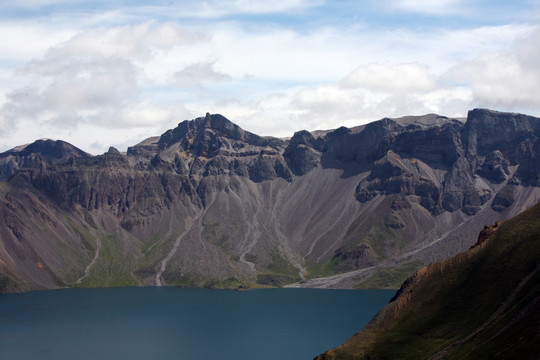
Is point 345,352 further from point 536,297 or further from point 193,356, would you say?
point 193,356

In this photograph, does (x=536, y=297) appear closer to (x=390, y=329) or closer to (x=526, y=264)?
(x=526, y=264)

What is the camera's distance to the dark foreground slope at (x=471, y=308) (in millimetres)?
115688

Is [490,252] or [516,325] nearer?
[516,325]

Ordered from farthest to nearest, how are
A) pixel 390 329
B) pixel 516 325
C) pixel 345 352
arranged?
pixel 390 329, pixel 345 352, pixel 516 325

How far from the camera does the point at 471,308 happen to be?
13550 centimetres

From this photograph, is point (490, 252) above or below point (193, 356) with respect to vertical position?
above

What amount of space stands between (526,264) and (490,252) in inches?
560

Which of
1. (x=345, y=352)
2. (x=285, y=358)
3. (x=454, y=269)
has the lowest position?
(x=285, y=358)

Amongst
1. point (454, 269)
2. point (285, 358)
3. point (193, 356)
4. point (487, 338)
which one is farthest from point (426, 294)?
point (193, 356)

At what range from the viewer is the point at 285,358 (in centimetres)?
18762

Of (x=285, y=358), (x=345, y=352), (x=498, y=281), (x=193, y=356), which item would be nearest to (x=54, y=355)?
(x=193, y=356)

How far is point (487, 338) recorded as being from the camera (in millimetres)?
116688

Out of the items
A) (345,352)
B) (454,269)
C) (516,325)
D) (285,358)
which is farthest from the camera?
(285,358)

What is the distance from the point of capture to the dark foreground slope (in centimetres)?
11569
